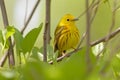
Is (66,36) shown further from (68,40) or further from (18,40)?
(18,40)

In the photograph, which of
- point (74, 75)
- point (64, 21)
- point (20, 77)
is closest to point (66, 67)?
point (74, 75)

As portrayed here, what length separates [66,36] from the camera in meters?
3.23

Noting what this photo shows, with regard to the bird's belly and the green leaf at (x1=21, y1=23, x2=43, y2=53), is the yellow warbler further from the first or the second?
the green leaf at (x1=21, y1=23, x2=43, y2=53)

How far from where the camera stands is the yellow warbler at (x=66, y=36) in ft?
10.1

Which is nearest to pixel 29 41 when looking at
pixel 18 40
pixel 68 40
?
pixel 18 40

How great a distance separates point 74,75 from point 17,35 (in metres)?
0.39

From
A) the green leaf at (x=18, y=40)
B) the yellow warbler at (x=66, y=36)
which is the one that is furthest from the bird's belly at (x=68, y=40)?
the green leaf at (x=18, y=40)

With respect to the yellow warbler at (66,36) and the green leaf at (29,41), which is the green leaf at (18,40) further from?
the yellow warbler at (66,36)

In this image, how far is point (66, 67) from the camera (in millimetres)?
420

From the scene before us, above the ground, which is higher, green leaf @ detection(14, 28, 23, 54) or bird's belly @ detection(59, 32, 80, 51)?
green leaf @ detection(14, 28, 23, 54)

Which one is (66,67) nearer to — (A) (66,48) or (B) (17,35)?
(B) (17,35)

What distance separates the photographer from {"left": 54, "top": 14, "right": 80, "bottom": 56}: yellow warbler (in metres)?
3.06

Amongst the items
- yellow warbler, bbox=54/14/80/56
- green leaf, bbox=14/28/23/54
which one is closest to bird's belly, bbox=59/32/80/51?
yellow warbler, bbox=54/14/80/56

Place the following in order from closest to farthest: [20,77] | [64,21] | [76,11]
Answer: [20,77], [64,21], [76,11]
